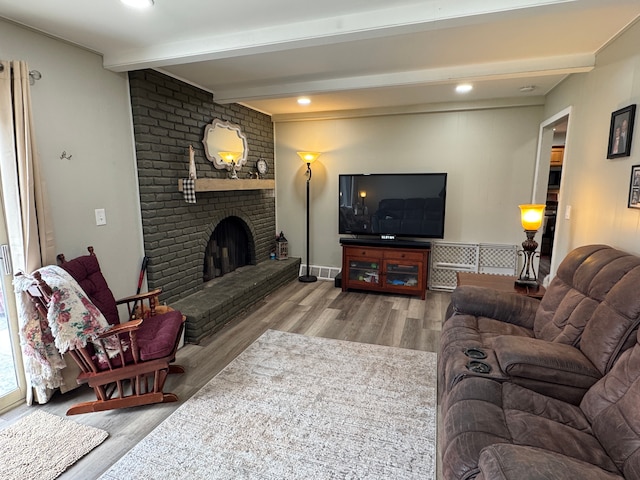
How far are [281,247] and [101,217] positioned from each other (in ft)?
8.82

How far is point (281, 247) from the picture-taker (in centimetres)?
505

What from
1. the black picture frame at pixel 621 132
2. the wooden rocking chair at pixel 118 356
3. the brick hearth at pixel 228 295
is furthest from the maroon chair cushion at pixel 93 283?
the black picture frame at pixel 621 132

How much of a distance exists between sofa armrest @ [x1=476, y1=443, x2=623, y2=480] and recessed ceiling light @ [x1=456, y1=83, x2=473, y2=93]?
127 inches

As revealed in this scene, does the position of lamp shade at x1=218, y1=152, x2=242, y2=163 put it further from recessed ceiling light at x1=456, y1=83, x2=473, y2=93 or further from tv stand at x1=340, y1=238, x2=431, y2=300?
recessed ceiling light at x1=456, y1=83, x2=473, y2=93

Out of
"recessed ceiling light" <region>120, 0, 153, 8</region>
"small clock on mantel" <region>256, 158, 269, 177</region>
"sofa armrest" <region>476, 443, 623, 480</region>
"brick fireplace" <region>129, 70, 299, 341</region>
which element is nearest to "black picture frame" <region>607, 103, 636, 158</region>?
"sofa armrest" <region>476, 443, 623, 480</region>

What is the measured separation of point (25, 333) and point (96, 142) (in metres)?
1.41

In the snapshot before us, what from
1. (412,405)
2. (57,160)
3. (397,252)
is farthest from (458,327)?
(57,160)

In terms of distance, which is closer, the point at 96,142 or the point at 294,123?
the point at 96,142

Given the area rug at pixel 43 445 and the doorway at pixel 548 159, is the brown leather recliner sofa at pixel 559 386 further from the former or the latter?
the area rug at pixel 43 445

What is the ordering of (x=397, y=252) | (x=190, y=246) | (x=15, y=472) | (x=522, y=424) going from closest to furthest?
(x=522, y=424) < (x=15, y=472) < (x=190, y=246) < (x=397, y=252)

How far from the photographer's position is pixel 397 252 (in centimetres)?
424

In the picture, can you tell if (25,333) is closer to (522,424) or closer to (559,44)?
(522,424)

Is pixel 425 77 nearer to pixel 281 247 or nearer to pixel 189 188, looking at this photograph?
pixel 189 188

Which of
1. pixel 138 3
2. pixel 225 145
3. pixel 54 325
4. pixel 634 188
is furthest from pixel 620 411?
pixel 225 145
